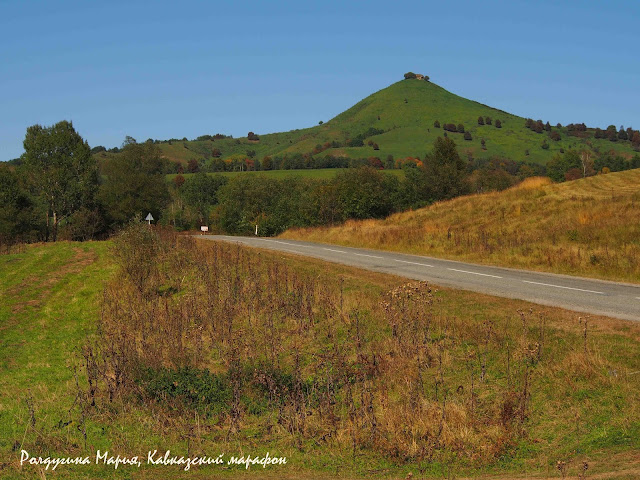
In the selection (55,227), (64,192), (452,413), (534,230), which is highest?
(64,192)

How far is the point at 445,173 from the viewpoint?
74.3 m

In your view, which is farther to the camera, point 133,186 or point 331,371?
point 133,186

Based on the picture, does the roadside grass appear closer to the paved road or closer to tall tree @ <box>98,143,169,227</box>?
the paved road

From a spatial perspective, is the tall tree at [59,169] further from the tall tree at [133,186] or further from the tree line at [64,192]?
the tall tree at [133,186]

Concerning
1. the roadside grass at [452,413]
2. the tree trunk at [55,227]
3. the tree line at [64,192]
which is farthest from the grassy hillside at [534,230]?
the tree line at [64,192]

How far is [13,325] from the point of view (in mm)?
19781

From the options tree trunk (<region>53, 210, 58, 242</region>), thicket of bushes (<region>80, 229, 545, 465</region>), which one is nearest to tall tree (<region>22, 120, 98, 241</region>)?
tree trunk (<region>53, 210, 58, 242</region>)

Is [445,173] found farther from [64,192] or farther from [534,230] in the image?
[534,230]

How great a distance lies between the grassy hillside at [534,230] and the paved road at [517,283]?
5.92 feet

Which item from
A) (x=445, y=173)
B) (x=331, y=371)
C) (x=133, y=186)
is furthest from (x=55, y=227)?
(x=331, y=371)

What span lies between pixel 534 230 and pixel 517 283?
11556 millimetres

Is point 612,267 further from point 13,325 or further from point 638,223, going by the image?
point 13,325

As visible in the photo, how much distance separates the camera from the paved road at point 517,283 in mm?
14000

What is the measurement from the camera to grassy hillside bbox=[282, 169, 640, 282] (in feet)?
71.5
